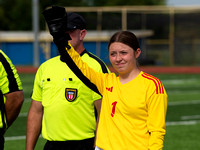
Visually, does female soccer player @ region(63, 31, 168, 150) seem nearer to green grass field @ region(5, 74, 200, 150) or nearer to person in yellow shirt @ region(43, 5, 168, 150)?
person in yellow shirt @ region(43, 5, 168, 150)

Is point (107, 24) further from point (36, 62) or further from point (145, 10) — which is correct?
point (36, 62)

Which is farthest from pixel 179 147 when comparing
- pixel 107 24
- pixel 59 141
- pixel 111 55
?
pixel 107 24

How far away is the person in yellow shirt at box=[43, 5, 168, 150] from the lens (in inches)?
123

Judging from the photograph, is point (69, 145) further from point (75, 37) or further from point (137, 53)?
point (137, 53)

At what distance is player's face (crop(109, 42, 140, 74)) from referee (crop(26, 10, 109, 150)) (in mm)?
677

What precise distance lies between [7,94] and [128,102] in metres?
1.36

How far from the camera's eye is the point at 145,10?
37031 mm

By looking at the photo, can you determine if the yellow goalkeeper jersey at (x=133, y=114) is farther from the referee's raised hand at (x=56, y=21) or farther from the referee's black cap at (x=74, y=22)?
the referee's black cap at (x=74, y=22)

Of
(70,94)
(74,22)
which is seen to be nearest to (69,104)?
(70,94)

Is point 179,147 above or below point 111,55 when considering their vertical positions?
below

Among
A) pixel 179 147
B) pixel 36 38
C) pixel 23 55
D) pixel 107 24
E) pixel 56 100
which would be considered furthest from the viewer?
pixel 23 55

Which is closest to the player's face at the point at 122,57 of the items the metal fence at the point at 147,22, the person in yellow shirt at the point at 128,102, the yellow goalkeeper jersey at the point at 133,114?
the person in yellow shirt at the point at 128,102

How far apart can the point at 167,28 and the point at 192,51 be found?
4922 mm

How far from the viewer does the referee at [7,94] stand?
402 cm
